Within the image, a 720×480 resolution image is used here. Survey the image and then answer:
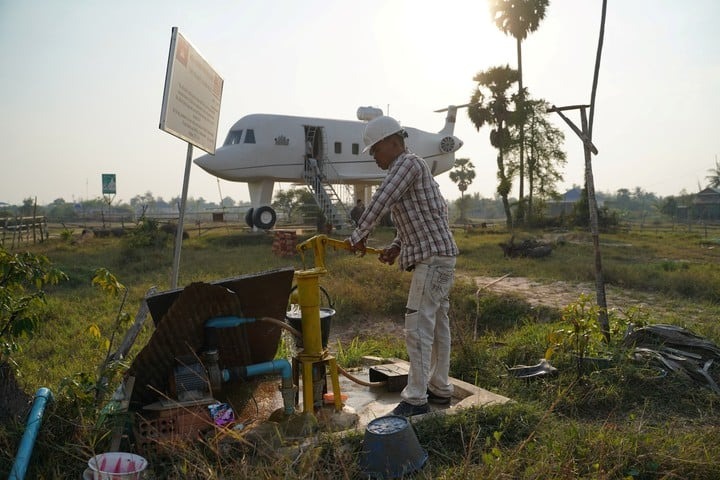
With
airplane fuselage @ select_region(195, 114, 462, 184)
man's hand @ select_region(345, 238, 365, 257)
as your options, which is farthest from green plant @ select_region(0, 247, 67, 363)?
airplane fuselage @ select_region(195, 114, 462, 184)

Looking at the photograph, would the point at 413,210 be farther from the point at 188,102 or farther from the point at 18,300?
the point at 18,300

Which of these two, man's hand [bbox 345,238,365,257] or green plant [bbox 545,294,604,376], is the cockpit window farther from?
man's hand [bbox 345,238,365,257]

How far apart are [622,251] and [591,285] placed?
752 centimetres

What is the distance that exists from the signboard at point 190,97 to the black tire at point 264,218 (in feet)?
50.9

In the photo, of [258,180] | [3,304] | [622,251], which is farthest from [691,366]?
[258,180]

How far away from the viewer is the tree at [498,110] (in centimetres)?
3020

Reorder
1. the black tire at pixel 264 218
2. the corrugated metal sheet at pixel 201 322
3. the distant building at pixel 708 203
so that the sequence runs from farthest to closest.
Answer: the distant building at pixel 708 203, the black tire at pixel 264 218, the corrugated metal sheet at pixel 201 322

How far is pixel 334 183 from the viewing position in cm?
2314

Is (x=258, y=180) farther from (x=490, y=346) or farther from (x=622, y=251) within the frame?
(x=490, y=346)

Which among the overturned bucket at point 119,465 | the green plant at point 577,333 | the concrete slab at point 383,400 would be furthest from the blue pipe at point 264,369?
the green plant at point 577,333

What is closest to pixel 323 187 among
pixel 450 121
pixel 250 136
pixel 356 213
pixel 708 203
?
pixel 356 213

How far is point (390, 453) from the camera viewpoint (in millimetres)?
2867

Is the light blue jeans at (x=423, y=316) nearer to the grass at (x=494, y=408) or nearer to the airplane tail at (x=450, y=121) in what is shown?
the grass at (x=494, y=408)

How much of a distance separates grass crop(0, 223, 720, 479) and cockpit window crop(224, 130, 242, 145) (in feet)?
33.6
